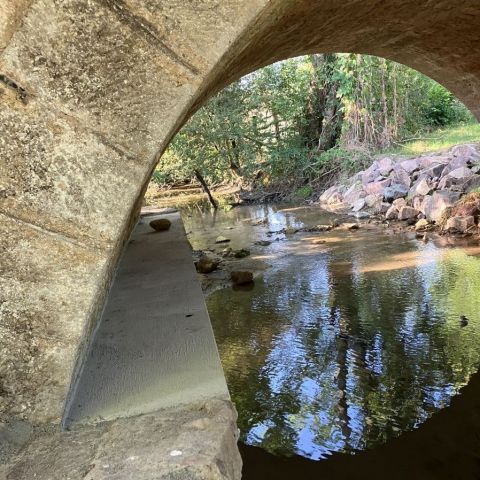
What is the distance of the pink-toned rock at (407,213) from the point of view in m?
10.7

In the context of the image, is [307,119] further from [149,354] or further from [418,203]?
[149,354]

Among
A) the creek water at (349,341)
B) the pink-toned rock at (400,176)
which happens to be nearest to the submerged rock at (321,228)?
the creek water at (349,341)

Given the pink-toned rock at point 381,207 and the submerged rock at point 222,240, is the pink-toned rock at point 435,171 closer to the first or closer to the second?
the pink-toned rock at point 381,207

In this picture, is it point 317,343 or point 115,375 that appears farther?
point 317,343

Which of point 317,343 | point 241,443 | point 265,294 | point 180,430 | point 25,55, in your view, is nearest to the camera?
point 25,55

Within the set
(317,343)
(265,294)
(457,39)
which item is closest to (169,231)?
(265,294)

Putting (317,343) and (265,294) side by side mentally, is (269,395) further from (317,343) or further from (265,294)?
(265,294)

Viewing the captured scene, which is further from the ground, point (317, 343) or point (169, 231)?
point (169, 231)

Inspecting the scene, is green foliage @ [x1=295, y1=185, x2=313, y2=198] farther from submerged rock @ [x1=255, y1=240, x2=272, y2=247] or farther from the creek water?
the creek water

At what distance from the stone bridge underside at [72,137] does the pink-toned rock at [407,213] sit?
31.8ft

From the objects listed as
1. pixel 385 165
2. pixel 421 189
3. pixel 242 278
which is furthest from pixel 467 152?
pixel 242 278

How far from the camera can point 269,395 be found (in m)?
4.28

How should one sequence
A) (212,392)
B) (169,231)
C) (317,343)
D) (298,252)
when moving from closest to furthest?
(212,392) → (317,343) → (169,231) → (298,252)

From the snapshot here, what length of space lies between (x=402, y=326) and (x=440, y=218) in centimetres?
488
